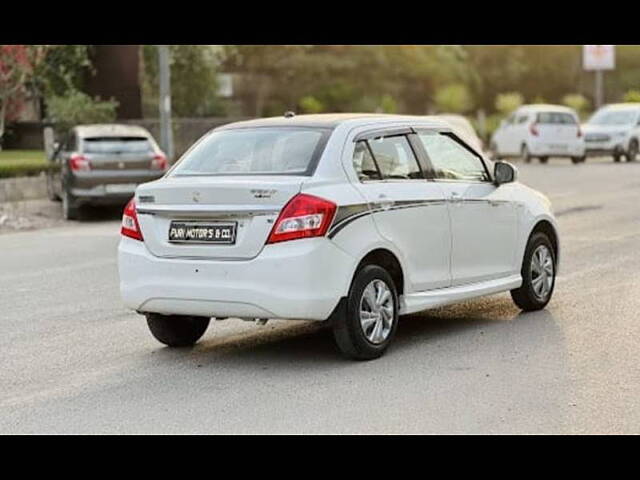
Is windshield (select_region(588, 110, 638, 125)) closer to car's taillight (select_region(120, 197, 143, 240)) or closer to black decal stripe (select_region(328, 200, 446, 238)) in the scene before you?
black decal stripe (select_region(328, 200, 446, 238))

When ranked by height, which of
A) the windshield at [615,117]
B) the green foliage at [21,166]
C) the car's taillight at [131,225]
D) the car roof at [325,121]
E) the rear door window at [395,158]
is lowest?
the windshield at [615,117]

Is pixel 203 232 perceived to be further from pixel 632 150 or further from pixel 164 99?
pixel 632 150

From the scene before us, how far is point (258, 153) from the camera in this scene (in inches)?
351

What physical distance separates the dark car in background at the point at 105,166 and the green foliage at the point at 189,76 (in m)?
19.5

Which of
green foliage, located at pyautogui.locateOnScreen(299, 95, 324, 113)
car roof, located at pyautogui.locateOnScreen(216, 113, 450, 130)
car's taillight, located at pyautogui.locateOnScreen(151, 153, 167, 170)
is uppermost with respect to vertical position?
car roof, located at pyautogui.locateOnScreen(216, 113, 450, 130)

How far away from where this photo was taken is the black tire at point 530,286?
1030 centimetres

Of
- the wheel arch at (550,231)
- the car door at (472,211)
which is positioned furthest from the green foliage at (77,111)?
the car door at (472,211)

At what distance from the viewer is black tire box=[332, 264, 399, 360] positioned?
27.4 feet

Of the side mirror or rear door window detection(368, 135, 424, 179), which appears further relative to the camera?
the side mirror

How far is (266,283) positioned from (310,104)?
4707 centimetres

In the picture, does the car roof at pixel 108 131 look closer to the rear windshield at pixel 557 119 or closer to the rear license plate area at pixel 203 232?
the rear license plate area at pixel 203 232

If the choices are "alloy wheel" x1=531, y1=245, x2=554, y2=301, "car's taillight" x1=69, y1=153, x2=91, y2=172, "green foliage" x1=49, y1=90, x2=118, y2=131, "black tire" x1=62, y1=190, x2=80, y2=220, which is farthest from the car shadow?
"green foliage" x1=49, y1=90, x2=118, y2=131

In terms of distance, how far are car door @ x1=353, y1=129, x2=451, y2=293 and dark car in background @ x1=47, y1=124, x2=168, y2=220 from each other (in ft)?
40.0

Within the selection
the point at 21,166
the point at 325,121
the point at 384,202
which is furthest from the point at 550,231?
the point at 21,166
